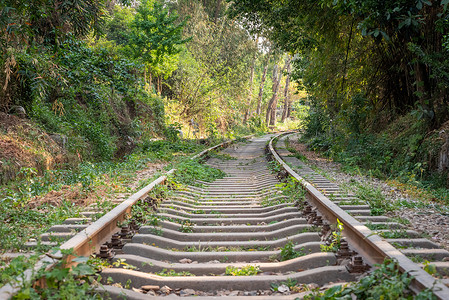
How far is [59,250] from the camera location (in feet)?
9.46

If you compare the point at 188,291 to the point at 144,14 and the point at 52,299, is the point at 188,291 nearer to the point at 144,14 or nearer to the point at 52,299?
the point at 52,299

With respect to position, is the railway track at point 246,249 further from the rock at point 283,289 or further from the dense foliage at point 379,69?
the dense foliage at point 379,69

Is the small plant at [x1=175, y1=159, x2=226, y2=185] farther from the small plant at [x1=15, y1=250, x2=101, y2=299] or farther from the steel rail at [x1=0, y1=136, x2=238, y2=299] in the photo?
the small plant at [x1=15, y1=250, x2=101, y2=299]

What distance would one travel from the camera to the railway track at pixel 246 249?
2936 millimetres

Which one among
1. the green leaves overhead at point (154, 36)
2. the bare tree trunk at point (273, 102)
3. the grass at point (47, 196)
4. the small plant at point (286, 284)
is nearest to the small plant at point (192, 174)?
the grass at point (47, 196)

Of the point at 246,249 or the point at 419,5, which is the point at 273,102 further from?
the point at 246,249

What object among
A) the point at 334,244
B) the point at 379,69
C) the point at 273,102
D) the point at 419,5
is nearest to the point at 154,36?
the point at 379,69

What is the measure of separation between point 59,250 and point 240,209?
304 cm

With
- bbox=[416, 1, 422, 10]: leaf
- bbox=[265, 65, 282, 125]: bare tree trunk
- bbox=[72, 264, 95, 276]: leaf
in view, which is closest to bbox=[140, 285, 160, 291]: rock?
bbox=[72, 264, 95, 276]: leaf

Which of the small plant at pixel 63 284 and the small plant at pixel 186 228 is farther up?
the small plant at pixel 63 284

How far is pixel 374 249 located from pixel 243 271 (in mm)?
1110

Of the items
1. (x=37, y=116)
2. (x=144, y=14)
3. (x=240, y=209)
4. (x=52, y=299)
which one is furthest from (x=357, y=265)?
(x=144, y=14)

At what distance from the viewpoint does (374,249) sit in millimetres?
3141

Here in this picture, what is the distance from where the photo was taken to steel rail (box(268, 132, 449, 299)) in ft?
7.58
